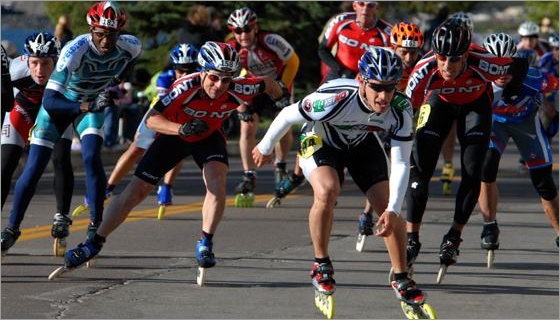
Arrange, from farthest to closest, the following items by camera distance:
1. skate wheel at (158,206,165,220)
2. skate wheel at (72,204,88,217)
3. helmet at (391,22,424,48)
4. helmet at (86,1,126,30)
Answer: skate wheel at (158,206,165,220)
skate wheel at (72,204,88,217)
helmet at (391,22,424,48)
helmet at (86,1,126,30)

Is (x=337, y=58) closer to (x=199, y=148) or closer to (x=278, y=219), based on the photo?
(x=278, y=219)

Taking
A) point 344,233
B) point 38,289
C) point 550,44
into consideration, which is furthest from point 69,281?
point 550,44

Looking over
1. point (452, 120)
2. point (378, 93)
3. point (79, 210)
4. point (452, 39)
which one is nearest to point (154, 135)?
point (79, 210)

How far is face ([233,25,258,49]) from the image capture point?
16.6 metres

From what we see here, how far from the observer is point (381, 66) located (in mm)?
9750

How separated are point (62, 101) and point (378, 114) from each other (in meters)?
2.95

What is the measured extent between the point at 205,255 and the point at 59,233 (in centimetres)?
181

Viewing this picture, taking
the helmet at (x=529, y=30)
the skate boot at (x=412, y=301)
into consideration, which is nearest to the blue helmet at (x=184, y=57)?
the skate boot at (x=412, y=301)

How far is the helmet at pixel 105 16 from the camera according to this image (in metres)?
11.8

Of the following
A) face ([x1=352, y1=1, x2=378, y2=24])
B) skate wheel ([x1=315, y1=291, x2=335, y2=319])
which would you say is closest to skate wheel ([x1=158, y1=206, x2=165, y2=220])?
face ([x1=352, y1=1, x2=378, y2=24])

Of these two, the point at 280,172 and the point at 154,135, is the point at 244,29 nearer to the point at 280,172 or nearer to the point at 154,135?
the point at 280,172

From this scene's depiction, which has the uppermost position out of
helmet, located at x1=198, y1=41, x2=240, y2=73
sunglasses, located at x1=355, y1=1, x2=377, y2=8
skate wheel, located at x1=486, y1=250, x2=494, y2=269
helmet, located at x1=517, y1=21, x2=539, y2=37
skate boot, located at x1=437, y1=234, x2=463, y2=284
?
sunglasses, located at x1=355, y1=1, x2=377, y2=8

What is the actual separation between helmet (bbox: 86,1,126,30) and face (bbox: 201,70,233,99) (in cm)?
111

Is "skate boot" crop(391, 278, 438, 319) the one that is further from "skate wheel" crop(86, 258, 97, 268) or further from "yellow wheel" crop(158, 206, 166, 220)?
"yellow wheel" crop(158, 206, 166, 220)
